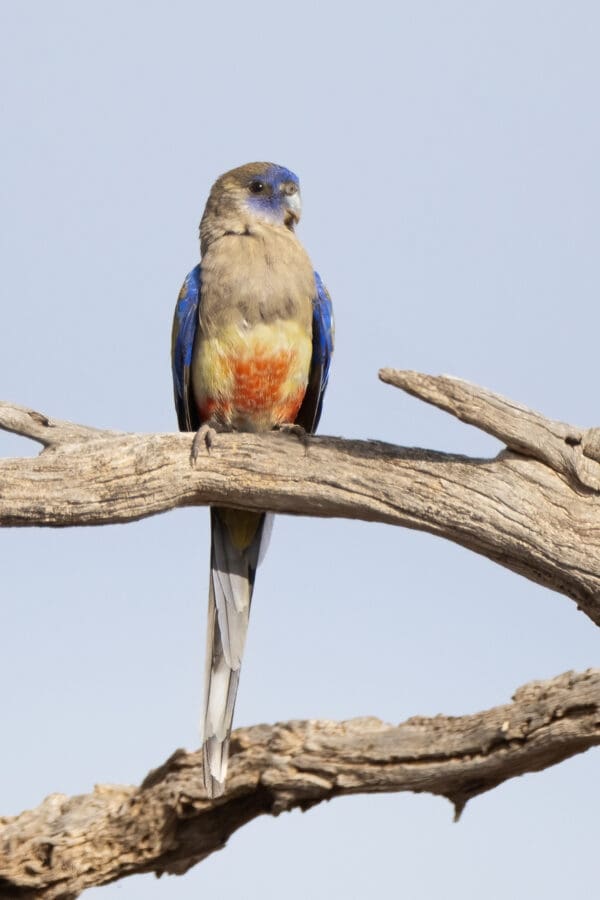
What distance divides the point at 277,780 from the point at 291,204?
3840 millimetres

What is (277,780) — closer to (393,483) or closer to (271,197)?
(393,483)

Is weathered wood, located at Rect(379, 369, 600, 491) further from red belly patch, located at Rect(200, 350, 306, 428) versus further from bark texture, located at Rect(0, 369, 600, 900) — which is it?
red belly patch, located at Rect(200, 350, 306, 428)

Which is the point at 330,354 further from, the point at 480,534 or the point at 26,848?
the point at 26,848

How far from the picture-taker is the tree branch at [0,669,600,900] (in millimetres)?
4828

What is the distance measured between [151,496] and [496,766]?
6.88 feet

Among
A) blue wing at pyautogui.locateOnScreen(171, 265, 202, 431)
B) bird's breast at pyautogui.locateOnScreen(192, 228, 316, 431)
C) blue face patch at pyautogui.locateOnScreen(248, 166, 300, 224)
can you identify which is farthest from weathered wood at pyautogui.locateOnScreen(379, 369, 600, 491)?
blue face patch at pyautogui.locateOnScreen(248, 166, 300, 224)

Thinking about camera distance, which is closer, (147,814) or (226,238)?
(147,814)

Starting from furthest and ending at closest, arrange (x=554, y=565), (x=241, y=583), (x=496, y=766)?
1. (x=241, y=583)
2. (x=554, y=565)
3. (x=496, y=766)

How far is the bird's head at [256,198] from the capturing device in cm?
719

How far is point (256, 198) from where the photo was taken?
723 centimetres

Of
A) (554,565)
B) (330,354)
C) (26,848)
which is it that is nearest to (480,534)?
(554,565)

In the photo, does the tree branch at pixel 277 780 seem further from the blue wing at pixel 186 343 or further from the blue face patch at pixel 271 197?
the blue face patch at pixel 271 197

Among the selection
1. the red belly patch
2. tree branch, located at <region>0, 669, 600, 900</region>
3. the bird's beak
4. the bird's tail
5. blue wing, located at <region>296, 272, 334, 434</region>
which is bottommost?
tree branch, located at <region>0, 669, 600, 900</region>

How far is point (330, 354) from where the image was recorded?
275 inches
